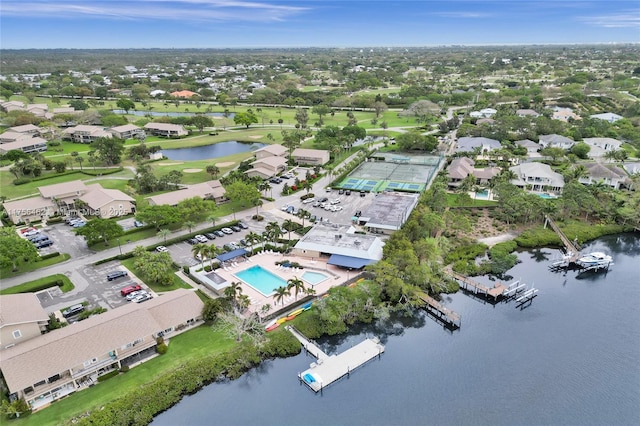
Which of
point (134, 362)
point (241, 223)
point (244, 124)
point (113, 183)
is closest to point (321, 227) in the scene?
point (241, 223)

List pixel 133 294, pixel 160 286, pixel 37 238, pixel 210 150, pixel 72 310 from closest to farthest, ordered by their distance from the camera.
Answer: pixel 72 310 < pixel 133 294 < pixel 160 286 < pixel 37 238 < pixel 210 150

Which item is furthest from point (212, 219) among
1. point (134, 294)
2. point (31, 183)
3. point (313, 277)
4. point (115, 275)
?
point (31, 183)

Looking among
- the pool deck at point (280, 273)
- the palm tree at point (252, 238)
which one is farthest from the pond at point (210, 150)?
the pool deck at point (280, 273)

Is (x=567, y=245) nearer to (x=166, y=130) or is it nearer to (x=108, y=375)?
(x=108, y=375)

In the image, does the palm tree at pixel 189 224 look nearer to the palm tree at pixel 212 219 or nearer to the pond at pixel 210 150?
the palm tree at pixel 212 219


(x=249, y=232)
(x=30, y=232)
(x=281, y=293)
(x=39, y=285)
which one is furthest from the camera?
(x=249, y=232)

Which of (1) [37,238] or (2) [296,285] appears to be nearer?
(2) [296,285]
